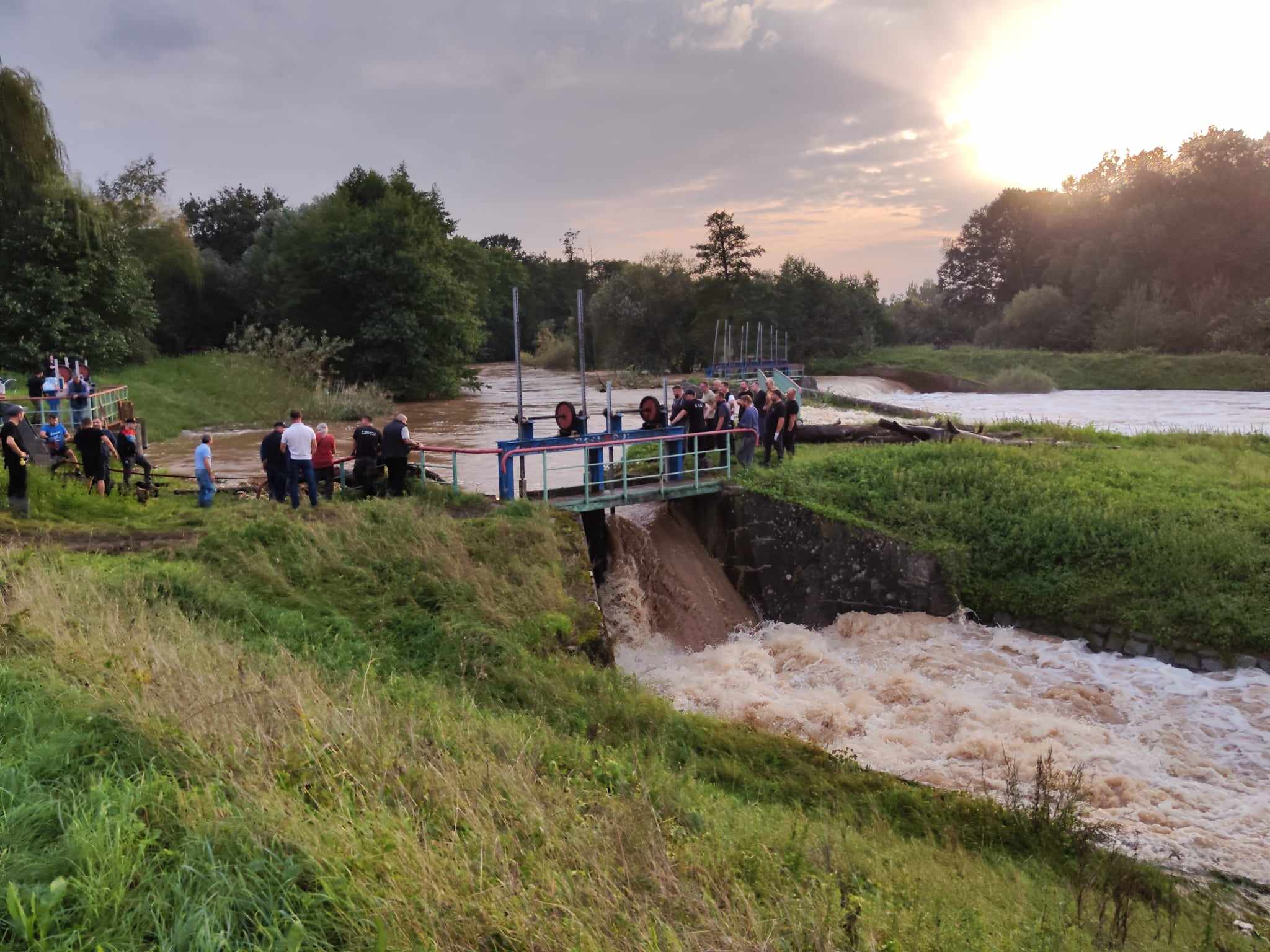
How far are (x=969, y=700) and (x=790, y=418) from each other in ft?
25.9

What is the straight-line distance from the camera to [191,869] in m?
3.80

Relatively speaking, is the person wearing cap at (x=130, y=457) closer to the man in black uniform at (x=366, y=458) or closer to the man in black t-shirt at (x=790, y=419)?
the man in black uniform at (x=366, y=458)

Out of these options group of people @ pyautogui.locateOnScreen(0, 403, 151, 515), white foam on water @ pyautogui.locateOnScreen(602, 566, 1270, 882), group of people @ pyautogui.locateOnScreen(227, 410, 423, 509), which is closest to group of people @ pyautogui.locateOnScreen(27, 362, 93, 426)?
group of people @ pyautogui.locateOnScreen(0, 403, 151, 515)

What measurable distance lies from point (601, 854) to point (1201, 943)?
4090 mm

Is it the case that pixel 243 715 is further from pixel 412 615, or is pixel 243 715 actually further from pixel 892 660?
pixel 892 660

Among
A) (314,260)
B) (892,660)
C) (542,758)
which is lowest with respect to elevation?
(892,660)

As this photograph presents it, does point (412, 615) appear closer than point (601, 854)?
No

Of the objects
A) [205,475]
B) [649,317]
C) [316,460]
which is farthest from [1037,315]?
[205,475]

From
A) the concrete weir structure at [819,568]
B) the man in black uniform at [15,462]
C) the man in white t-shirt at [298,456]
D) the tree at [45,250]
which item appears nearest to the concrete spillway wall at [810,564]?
the concrete weir structure at [819,568]

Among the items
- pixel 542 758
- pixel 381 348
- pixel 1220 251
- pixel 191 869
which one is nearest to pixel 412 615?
pixel 542 758

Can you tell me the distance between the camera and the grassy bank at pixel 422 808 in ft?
12.5

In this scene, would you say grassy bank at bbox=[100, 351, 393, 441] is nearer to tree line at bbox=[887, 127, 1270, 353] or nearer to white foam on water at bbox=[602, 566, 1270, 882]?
white foam on water at bbox=[602, 566, 1270, 882]

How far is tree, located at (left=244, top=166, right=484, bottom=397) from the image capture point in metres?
42.2

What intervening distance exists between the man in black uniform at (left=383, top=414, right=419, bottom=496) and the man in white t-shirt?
1.09 metres
